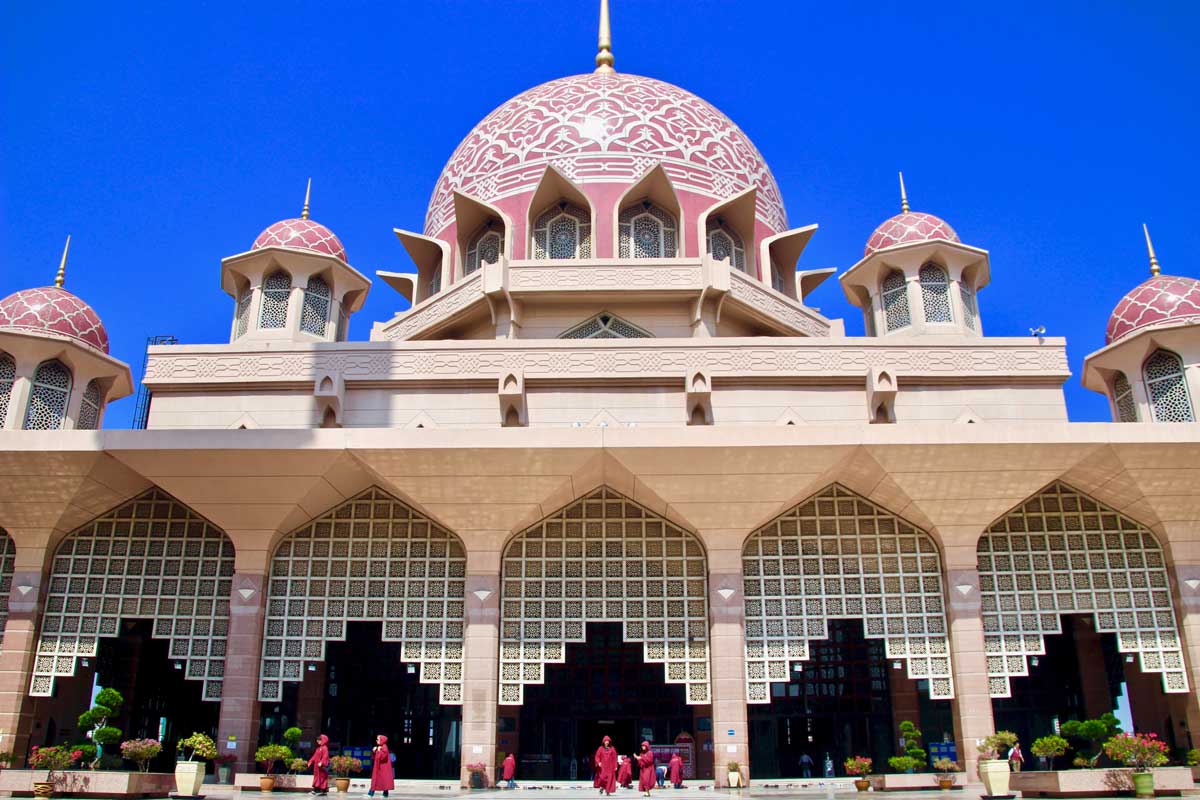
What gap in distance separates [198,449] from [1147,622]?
1720cm

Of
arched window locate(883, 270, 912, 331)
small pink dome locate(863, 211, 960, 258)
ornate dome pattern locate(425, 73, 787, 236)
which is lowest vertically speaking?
arched window locate(883, 270, 912, 331)

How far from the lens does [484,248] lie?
27047mm

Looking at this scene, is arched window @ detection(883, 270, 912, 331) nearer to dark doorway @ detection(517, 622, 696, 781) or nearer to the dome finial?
dark doorway @ detection(517, 622, 696, 781)

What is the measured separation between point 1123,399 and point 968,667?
7.58 meters

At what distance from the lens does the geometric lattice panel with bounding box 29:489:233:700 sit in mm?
18500

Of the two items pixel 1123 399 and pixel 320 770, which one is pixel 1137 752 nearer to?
pixel 1123 399

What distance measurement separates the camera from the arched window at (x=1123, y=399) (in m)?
21.0

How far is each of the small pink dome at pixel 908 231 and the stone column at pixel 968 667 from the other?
836cm

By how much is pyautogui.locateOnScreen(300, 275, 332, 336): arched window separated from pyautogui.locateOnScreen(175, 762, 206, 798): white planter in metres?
10.9

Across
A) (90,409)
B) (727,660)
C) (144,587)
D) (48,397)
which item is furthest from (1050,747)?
(48,397)

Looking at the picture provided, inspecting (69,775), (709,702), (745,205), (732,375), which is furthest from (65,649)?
(745,205)

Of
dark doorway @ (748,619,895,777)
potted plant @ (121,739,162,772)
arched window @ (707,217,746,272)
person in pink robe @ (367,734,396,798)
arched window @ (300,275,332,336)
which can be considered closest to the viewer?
person in pink robe @ (367,734,396,798)

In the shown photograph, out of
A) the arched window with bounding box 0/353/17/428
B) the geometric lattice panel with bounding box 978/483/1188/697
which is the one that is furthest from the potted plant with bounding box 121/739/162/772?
the geometric lattice panel with bounding box 978/483/1188/697

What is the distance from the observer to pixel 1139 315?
20.9 m
